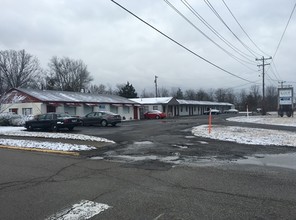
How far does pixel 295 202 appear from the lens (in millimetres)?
5879

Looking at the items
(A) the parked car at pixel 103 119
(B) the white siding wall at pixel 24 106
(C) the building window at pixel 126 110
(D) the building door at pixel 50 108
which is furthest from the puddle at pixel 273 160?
(C) the building window at pixel 126 110

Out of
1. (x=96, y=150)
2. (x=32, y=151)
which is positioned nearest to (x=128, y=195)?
(x=96, y=150)

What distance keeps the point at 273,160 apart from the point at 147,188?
5704 mm

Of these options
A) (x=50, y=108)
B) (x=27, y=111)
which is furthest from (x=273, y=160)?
(x=27, y=111)

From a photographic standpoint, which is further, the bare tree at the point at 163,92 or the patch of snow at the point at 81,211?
the bare tree at the point at 163,92

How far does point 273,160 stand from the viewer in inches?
426

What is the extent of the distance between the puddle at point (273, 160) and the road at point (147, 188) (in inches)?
22.2

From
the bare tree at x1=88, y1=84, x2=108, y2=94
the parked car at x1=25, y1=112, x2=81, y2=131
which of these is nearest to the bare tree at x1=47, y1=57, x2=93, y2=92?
the bare tree at x1=88, y1=84, x2=108, y2=94

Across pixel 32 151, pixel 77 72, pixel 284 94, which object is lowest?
pixel 32 151

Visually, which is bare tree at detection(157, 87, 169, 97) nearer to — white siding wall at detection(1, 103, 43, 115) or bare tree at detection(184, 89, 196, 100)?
bare tree at detection(184, 89, 196, 100)

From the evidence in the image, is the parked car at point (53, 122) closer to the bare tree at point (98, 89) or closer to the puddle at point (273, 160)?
the puddle at point (273, 160)

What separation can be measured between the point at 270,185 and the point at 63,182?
4.80m

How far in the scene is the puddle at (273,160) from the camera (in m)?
10.1

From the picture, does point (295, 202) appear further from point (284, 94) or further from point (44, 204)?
point (284, 94)
